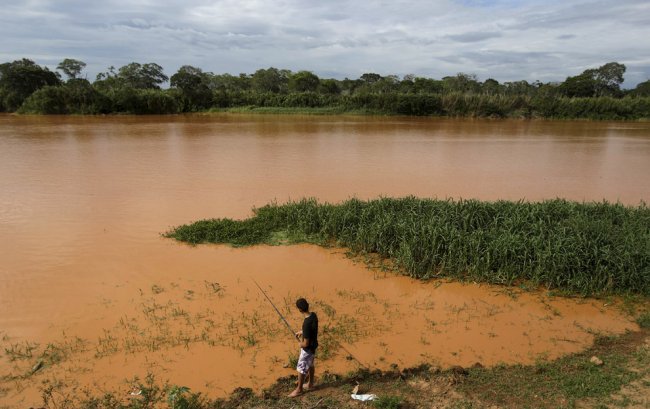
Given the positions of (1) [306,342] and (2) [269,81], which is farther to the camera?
(2) [269,81]

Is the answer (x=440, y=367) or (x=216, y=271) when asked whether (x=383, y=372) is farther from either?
(x=216, y=271)

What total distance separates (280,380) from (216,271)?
9.67 feet

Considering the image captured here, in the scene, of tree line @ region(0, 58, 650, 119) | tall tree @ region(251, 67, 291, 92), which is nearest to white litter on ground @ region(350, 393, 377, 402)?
tree line @ region(0, 58, 650, 119)

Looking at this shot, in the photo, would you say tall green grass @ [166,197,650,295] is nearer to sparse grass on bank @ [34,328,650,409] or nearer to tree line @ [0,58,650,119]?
sparse grass on bank @ [34,328,650,409]

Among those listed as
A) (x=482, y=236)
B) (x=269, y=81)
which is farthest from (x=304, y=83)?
(x=482, y=236)

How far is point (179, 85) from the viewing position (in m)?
45.1

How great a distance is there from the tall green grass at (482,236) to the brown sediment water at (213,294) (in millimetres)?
357

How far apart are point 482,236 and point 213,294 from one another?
4084 millimetres

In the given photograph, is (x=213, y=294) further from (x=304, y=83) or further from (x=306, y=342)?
(x=304, y=83)

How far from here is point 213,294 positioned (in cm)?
614

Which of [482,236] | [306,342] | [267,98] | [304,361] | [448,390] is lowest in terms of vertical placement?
[448,390]

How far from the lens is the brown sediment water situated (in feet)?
15.3

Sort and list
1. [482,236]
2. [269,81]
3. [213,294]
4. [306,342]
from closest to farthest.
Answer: [306,342]
[213,294]
[482,236]
[269,81]

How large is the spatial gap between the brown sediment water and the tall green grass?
357 millimetres
